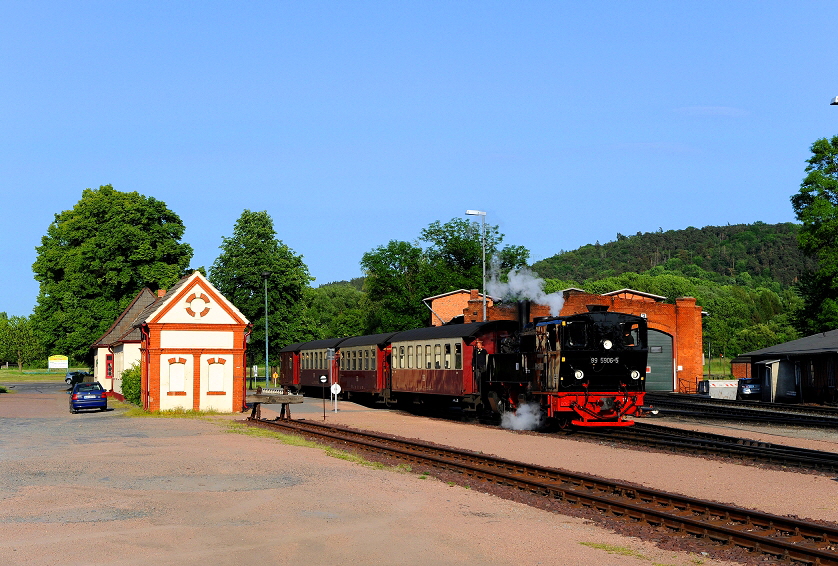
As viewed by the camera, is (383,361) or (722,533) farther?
(383,361)

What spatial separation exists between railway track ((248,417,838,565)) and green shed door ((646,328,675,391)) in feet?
145

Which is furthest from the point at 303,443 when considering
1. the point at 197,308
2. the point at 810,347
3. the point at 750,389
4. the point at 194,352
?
the point at 750,389

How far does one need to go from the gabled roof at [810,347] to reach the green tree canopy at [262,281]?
35.0m

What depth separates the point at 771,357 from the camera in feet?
159

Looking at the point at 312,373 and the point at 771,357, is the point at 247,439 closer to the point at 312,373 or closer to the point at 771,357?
the point at 312,373

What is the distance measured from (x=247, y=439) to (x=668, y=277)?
128928 mm

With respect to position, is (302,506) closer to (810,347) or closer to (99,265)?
(810,347)

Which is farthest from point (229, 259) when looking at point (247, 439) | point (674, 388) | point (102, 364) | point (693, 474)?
point (693, 474)

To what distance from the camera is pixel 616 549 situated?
409 inches

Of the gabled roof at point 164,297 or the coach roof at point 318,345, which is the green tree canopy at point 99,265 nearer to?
the coach roof at point 318,345

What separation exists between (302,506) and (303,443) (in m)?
10.9

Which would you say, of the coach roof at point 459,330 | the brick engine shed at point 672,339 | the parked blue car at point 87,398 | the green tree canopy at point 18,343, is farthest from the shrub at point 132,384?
the green tree canopy at point 18,343

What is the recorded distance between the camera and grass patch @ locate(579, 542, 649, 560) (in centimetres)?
1012

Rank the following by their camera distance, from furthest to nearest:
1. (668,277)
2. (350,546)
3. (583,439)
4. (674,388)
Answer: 1. (668,277)
2. (674,388)
3. (583,439)
4. (350,546)
